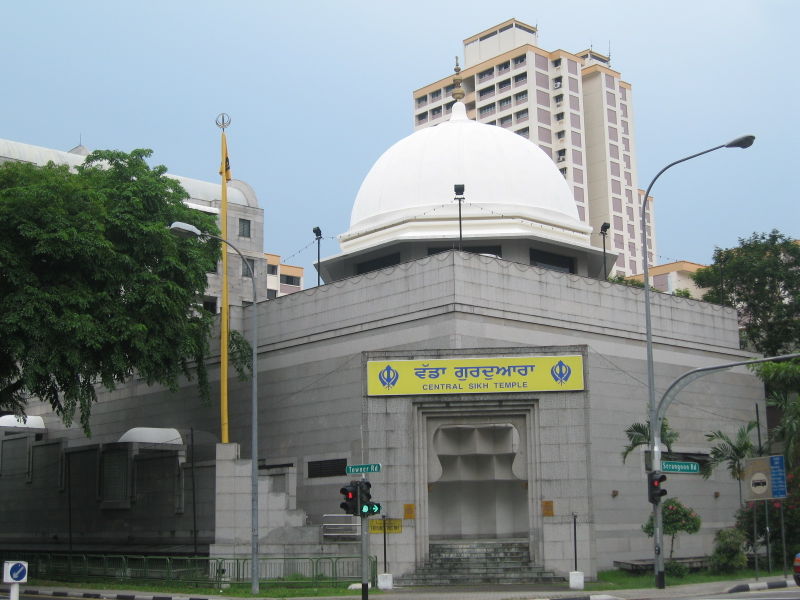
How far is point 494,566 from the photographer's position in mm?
32438

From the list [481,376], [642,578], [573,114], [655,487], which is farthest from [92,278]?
[573,114]

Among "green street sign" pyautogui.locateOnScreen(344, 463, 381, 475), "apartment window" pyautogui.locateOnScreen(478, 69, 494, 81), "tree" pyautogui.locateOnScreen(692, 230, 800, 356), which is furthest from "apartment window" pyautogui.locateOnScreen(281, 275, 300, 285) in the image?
"green street sign" pyautogui.locateOnScreen(344, 463, 381, 475)

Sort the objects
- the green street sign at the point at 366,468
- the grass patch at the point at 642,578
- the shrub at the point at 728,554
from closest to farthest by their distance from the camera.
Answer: the green street sign at the point at 366,468
the grass patch at the point at 642,578
the shrub at the point at 728,554

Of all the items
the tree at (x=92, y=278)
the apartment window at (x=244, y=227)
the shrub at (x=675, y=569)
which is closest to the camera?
the shrub at (x=675, y=569)

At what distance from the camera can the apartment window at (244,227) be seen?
6844 cm

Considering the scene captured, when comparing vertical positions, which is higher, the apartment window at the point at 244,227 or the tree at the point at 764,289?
the apartment window at the point at 244,227

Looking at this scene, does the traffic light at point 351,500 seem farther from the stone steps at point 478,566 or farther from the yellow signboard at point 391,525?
the stone steps at point 478,566

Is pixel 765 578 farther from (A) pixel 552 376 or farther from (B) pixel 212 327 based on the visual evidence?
(B) pixel 212 327

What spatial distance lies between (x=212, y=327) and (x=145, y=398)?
6405 millimetres

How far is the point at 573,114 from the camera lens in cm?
11694

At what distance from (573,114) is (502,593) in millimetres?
94152

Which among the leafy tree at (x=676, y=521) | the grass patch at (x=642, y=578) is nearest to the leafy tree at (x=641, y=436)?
the leafy tree at (x=676, y=521)

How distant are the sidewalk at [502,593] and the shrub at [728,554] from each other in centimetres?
256

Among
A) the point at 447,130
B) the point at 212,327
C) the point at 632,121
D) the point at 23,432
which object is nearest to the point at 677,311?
the point at 447,130
